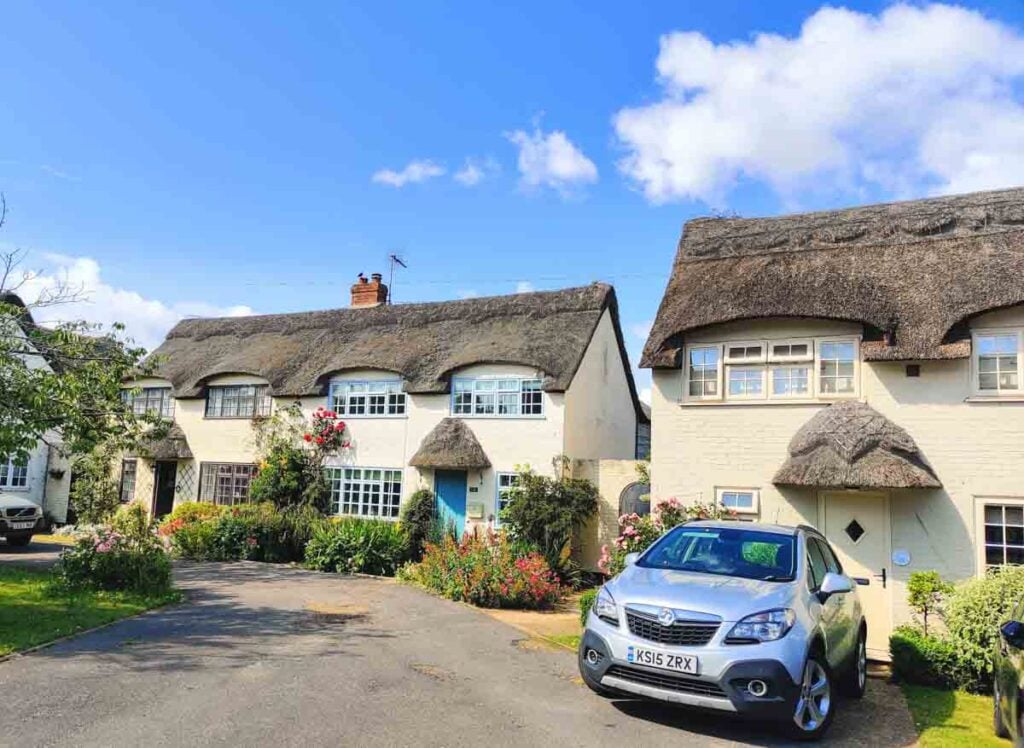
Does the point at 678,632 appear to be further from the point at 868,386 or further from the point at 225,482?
the point at 225,482

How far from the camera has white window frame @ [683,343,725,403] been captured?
13.3 metres

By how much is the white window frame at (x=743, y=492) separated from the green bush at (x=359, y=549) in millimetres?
7685

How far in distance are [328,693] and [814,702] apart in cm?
454

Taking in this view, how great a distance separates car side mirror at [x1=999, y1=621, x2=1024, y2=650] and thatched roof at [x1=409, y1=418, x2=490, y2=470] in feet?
42.4

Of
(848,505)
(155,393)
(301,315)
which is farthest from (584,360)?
(155,393)

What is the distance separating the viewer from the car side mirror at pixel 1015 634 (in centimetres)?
545

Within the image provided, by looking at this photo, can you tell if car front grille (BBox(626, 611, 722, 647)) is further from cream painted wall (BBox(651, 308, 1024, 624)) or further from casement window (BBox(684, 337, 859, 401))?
casement window (BBox(684, 337, 859, 401))

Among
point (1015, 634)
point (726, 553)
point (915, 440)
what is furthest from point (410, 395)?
point (1015, 634)

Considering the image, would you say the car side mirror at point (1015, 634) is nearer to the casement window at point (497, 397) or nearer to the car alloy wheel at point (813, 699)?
the car alloy wheel at point (813, 699)

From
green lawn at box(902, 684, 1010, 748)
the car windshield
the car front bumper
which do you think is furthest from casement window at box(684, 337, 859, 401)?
the car front bumper

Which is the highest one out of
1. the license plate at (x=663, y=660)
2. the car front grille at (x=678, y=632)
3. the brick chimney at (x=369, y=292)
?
the brick chimney at (x=369, y=292)

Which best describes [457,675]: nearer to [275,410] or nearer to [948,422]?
[948,422]

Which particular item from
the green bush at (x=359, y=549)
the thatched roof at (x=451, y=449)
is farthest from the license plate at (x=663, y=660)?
the thatched roof at (x=451, y=449)

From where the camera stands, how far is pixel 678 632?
615cm
